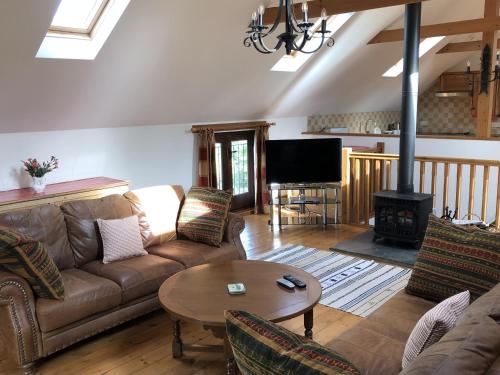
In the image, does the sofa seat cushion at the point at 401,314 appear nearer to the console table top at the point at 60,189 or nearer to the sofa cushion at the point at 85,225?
the sofa cushion at the point at 85,225

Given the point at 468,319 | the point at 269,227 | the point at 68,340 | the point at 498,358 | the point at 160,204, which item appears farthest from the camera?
the point at 269,227

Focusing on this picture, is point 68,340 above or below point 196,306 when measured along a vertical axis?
below

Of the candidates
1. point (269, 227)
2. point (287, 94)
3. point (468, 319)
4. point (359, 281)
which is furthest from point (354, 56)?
point (468, 319)

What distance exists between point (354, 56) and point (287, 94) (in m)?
1.19

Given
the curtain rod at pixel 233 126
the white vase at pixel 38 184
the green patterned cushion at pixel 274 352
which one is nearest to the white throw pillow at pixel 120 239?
the white vase at pixel 38 184

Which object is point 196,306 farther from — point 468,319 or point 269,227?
point 269,227

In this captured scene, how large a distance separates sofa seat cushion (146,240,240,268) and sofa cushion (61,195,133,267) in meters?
0.46

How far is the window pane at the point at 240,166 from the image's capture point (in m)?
7.09

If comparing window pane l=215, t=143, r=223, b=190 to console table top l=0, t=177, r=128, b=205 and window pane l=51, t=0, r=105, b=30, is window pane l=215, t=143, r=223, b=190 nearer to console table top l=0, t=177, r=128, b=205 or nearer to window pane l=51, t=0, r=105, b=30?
console table top l=0, t=177, r=128, b=205

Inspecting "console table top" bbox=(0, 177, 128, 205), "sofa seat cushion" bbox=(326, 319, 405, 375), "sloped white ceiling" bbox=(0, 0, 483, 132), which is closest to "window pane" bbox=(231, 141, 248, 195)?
"sloped white ceiling" bbox=(0, 0, 483, 132)

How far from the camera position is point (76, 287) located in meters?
3.09

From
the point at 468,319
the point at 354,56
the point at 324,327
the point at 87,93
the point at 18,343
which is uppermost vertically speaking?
the point at 354,56

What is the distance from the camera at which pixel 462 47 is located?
8984mm

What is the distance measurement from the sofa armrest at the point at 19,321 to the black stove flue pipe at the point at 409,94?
12.9 ft
